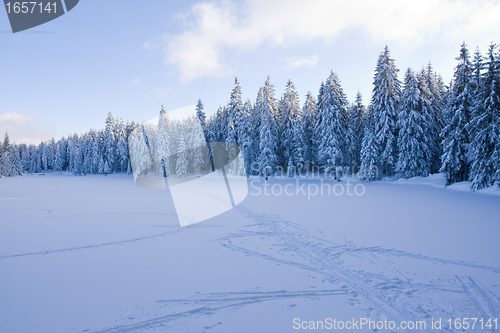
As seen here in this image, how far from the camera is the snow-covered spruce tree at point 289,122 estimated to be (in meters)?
38.1

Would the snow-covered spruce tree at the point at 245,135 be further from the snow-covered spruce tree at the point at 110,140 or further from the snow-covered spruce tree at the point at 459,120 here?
the snow-covered spruce tree at the point at 110,140

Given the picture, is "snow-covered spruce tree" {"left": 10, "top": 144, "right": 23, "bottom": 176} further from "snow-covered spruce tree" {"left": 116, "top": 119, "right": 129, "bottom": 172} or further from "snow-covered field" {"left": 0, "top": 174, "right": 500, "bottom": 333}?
"snow-covered field" {"left": 0, "top": 174, "right": 500, "bottom": 333}

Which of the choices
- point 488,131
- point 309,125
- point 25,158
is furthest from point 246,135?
point 25,158

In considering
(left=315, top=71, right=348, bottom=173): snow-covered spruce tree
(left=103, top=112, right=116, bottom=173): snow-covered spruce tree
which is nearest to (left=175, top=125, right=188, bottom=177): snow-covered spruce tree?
(left=103, top=112, right=116, bottom=173): snow-covered spruce tree

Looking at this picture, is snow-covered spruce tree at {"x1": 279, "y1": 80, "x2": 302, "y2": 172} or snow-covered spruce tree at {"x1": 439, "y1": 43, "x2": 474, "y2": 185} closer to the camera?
snow-covered spruce tree at {"x1": 439, "y1": 43, "x2": 474, "y2": 185}

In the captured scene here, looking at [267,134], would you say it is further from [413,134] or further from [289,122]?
[413,134]

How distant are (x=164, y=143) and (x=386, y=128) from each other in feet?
125

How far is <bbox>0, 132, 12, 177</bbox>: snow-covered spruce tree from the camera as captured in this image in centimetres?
6806

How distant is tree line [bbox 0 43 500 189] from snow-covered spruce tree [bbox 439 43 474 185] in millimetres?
75

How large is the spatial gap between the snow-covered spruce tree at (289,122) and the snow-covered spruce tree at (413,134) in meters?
13.7

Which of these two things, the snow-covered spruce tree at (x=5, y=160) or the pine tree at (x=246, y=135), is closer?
the pine tree at (x=246, y=135)

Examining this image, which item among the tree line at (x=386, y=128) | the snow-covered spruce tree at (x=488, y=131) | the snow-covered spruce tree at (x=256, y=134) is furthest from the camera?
the snow-covered spruce tree at (x=256, y=134)

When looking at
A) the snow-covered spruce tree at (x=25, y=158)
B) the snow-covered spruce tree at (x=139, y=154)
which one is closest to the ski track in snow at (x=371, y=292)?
the snow-covered spruce tree at (x=139, y=154)

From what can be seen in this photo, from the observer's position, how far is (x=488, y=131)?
1969cm
